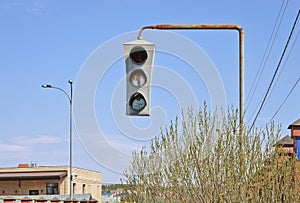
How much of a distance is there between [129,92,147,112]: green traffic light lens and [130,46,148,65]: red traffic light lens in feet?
1.29

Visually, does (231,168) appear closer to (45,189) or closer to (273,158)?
(273,158)

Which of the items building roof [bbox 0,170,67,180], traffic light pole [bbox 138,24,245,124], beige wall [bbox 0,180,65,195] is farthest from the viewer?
beige wall [bbox 0,180,65,195]

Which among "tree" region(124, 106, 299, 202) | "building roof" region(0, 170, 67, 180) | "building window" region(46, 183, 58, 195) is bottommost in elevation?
"tree" region(124, 106, 299, 202)

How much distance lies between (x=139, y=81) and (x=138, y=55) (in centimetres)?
33

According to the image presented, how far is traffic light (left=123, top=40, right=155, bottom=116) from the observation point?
7.76m

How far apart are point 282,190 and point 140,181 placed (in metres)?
4.20

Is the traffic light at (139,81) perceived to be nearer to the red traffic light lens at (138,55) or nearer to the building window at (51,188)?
the red traffic light lens at (138,55)

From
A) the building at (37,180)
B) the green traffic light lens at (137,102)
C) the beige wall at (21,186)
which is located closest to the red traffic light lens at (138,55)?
the green traffic light lens at (137,102)

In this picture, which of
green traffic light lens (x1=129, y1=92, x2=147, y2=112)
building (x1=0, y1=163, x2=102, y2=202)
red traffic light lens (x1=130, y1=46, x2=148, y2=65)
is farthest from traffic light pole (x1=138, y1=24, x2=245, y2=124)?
building (x1=0, y1=163, x2=102, y2=202)

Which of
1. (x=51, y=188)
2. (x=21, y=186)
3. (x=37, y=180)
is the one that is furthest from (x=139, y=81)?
(x=21, y=186)

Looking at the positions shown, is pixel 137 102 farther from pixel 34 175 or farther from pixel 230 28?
pixel 34 175

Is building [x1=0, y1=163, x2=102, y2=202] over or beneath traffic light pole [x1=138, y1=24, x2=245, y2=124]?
over

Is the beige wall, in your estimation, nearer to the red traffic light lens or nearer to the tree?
the tree

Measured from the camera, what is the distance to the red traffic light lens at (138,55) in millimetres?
7883
